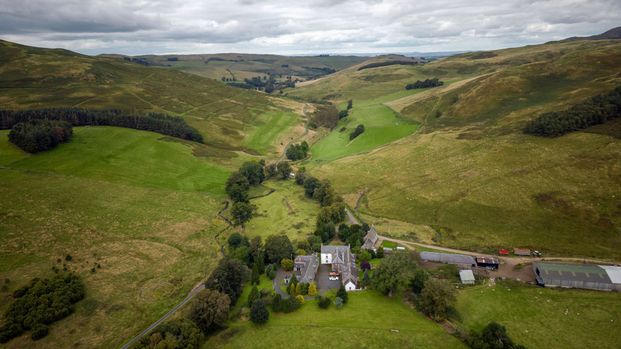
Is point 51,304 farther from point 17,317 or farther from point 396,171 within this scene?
point 396,171

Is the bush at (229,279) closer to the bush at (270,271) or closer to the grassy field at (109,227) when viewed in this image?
the bush at (270,271)

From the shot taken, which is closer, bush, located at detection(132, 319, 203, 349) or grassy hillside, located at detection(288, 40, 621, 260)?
bush, located at detection(132, 319, 203, 349)

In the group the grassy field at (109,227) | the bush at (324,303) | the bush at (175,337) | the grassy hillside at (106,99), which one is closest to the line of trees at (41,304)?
the grassy field at (109,227)

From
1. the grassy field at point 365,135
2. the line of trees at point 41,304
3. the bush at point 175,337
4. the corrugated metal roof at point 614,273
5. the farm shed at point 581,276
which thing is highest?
the grassy field at point 365,135

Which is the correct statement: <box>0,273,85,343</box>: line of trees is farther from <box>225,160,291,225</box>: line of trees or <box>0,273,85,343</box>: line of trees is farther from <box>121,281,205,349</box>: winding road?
<box>225,160,291,225</box>: line of trees

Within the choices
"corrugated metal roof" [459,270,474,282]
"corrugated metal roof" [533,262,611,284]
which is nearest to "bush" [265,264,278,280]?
"corrugated metal roof" [459,270,474,282]

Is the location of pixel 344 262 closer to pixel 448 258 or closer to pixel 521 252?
pixel 448 258
